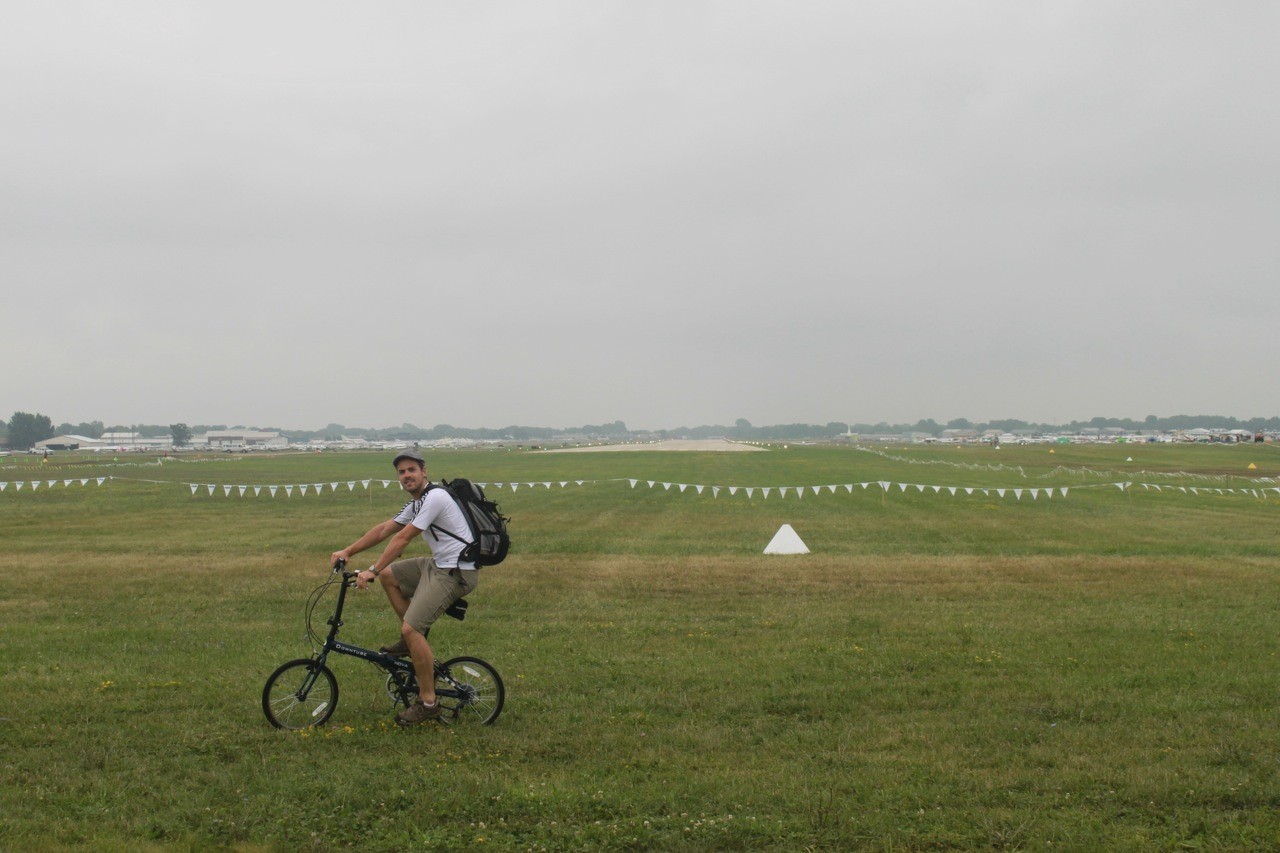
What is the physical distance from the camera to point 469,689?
8.90 meters

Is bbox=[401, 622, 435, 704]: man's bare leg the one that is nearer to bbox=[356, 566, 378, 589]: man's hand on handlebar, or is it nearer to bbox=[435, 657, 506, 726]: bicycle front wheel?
bbox=[435, 657, 506, 726]: bicycle front wheel

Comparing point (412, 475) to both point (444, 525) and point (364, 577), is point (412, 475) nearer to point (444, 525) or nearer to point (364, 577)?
point (444, 525)

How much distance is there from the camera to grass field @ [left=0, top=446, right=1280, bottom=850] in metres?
6.43

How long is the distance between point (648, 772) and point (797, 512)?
2708 cm

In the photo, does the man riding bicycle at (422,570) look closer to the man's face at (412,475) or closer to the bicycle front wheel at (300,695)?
the man's face at (412,475)

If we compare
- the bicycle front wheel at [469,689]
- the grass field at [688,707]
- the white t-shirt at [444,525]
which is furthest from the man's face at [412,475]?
the grass field at [688,707]

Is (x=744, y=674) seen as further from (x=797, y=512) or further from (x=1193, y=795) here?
(x=797, y=512)

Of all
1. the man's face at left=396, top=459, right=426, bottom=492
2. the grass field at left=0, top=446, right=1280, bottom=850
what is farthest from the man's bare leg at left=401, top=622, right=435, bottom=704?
the man's face at left=396, top=459, right=426, bottom=492

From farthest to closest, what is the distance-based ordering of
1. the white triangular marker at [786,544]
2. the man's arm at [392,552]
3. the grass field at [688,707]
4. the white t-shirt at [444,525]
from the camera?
the white triangular marker at [786,544] → the white t-shirt at [444,525] → the man's arm at [392,552] → the grass field at [688,707]

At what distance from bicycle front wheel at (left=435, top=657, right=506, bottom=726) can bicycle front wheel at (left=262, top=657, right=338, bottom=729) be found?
0.97 m

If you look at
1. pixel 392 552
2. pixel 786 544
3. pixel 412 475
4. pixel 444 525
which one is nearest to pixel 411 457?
pixel 412 475

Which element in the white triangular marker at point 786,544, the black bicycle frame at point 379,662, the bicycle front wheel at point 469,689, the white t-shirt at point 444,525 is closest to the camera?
the white t-shirt at point 444,525

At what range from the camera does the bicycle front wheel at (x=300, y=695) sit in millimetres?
8594

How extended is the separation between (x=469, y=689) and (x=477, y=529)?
159 cm
